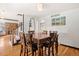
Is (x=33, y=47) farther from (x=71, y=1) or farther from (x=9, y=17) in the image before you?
(x=71, y=1)

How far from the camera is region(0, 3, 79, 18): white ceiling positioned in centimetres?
179

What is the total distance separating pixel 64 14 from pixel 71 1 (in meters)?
0.26

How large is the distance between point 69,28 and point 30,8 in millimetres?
750

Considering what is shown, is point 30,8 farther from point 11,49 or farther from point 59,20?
point 11,49

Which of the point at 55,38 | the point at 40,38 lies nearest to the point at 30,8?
the point at 40,38

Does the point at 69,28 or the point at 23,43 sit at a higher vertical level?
the point at 69,28

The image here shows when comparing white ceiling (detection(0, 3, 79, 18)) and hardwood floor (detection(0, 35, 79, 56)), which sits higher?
white ceiling (detection(0, 3, 79, 18))

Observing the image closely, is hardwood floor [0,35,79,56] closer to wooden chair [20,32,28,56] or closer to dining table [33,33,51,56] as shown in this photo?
wooden chair [20,32,28,56]

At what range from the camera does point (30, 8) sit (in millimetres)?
1808

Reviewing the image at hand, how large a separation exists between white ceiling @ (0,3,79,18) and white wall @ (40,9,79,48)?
9cm

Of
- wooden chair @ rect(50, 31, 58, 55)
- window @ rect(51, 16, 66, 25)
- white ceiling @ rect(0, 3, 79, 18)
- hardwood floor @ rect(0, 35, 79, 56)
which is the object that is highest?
white ceiling @ rect(0, 3, 79, 18)

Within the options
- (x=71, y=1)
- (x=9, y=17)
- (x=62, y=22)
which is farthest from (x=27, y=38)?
(x=71, y=1)

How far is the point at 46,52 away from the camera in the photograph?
1897 mm

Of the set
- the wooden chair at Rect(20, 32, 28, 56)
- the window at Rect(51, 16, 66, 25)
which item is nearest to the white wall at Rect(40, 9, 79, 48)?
the window at Rect(51, 16, 66, 25)
